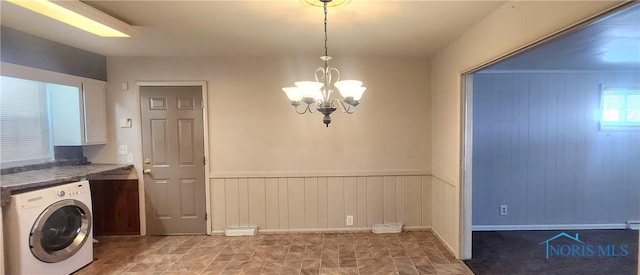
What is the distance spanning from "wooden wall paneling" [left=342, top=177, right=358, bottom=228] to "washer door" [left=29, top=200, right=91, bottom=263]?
2.82 meters

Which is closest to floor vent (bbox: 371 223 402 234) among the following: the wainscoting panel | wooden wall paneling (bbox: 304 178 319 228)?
the wainscoting panel

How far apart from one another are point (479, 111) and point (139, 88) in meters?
4.43

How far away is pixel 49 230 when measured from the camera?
8.15 feet

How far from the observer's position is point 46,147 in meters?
3.17

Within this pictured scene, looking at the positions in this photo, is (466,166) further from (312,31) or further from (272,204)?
→ (272,204)

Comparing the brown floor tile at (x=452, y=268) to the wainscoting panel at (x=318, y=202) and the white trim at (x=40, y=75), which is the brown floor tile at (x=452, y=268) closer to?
the wainscoting panel at (x=318, y=202)

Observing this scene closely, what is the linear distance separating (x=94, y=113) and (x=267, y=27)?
2511mm

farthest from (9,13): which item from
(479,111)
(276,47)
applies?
(479,111)

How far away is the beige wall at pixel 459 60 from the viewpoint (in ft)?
5.31

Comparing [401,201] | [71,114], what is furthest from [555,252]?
[71,114]

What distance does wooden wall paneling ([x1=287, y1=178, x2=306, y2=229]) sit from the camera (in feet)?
12.0

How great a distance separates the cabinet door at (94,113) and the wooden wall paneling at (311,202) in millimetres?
2620

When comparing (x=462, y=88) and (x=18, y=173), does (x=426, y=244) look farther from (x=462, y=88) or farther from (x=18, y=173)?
(x=18, y=173)

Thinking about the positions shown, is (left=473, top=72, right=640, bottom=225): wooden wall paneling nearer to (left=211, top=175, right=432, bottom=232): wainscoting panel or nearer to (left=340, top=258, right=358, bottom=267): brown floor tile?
(left=211, top=175, right=432, bottom=232): wainscoting panel
